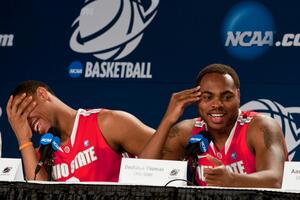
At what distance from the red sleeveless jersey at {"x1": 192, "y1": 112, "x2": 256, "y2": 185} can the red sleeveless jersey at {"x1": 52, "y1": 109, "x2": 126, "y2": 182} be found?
0.51 meters

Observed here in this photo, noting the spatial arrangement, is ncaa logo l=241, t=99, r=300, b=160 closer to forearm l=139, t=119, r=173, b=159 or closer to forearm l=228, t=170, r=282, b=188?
forearm l=139, t=119, r=173, b=159

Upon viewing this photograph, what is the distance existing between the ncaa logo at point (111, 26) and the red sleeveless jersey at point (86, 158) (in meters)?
1.06

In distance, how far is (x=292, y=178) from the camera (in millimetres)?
2527

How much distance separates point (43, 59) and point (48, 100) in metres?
1.26

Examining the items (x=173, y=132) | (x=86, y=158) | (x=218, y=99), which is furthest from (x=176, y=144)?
(x=86, y=158)

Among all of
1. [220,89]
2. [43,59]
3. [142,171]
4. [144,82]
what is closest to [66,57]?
[43,59]

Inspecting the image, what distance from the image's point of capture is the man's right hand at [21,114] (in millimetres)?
3748

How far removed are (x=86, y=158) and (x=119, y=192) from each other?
54.6 inches

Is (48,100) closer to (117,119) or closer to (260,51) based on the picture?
(117,119)

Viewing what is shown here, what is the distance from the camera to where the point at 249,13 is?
4512mm

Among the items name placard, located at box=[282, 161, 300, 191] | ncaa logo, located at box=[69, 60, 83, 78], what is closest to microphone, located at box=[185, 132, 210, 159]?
name placard, located at box=[282, 161, 300, 191]

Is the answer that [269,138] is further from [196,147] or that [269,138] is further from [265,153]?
[196,147]

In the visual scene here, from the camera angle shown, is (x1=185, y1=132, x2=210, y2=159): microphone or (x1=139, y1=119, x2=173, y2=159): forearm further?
(x1=139, y1=119, x2=173, y2=159): forearm

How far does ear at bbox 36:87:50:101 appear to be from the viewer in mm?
3871
